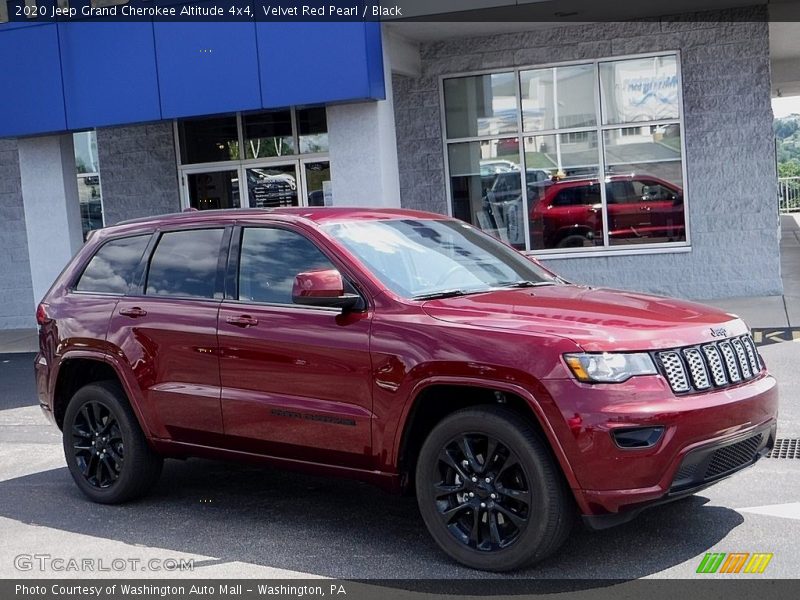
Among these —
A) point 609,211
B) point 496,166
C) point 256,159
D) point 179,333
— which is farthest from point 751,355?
point 256,159

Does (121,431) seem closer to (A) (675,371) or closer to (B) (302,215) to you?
(B) (302,215)

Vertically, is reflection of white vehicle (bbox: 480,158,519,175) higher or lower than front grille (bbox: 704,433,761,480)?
higher

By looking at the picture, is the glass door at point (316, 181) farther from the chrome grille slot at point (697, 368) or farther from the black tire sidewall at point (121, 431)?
the chrome grille slot at point (697, 368)

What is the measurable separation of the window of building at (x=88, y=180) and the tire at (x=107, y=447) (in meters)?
11.5

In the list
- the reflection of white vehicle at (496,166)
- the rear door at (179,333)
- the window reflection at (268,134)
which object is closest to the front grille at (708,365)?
the rear door at (179,333)

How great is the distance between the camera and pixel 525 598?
188 inches

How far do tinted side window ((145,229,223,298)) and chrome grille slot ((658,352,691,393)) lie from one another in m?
2.70

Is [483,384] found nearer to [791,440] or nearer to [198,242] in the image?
[198,242]

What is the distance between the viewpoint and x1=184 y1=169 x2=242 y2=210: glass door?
55.2 ft

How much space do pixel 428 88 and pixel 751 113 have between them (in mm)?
4518

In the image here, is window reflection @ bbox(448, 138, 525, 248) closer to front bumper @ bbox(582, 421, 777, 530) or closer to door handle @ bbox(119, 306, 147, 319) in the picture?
door handle @ bbox(119, 306, 147, 319)

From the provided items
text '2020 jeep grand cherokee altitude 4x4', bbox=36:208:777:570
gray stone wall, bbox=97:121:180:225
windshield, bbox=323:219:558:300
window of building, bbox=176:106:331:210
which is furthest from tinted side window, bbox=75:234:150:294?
gray stone wall, bbox=97:121:180:225

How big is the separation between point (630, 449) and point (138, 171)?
544 inches

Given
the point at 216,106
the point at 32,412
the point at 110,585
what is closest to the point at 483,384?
the point at 110,585
